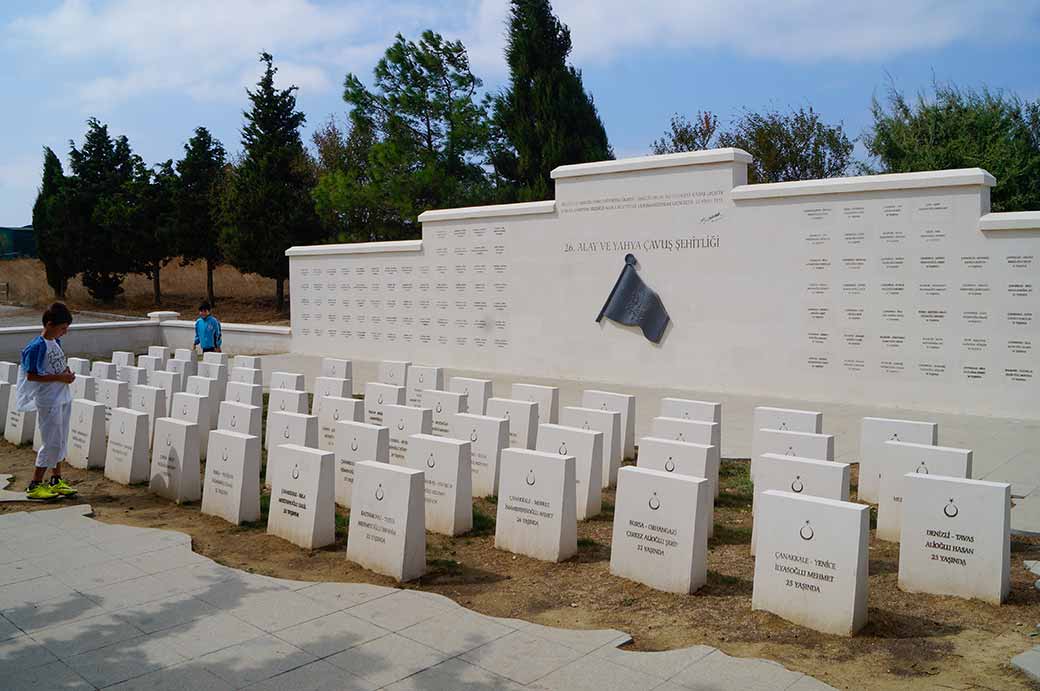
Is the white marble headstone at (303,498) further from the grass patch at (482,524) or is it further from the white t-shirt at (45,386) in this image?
the white t-shirt at (45,386)

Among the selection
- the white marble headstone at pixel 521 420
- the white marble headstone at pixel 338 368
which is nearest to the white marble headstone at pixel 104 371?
the white marble headstone at pixel 338 368

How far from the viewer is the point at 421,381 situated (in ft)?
40.4

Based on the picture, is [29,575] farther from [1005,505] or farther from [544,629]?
[1005,505]

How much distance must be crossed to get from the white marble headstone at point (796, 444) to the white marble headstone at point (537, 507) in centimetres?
180

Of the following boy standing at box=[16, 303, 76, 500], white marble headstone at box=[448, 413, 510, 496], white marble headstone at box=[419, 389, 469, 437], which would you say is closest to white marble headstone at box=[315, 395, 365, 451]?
white marble headstone at box=[419, 389, 469, 437]

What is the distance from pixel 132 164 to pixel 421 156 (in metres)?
15.8

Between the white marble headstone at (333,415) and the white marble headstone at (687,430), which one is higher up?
the white marble headstone at (687,430)

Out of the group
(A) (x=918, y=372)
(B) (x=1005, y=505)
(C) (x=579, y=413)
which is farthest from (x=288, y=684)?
(A) (x=918, y=372)

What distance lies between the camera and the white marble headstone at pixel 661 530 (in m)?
5.28

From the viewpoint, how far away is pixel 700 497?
5.22 m

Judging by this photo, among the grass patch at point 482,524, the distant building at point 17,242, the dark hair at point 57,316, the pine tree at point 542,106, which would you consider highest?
the pine tree at point 542,106

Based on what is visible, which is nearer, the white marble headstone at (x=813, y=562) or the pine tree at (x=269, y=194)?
the white marble headstone at (x=813, y=562)

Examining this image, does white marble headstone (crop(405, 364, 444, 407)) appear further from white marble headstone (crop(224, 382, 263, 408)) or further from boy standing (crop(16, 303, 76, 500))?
boy standing (crop(16, 303, 76, 500))

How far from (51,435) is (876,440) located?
7481 millimetres
